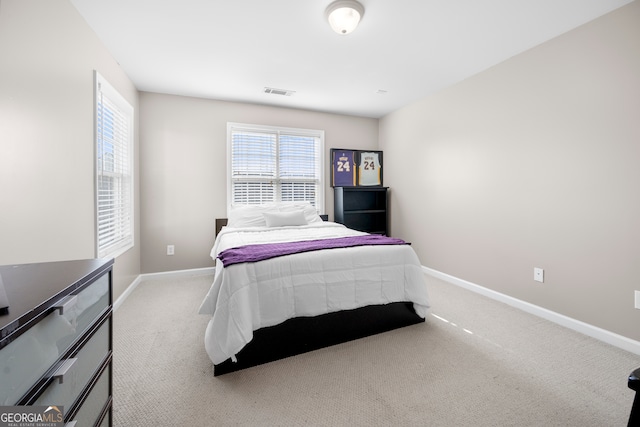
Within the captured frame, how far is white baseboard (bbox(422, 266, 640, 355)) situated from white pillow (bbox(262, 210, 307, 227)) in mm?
2096

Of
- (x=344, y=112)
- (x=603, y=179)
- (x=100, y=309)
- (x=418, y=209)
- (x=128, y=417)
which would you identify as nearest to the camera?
(x=100, y=309)

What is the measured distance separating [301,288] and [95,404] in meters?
1.17

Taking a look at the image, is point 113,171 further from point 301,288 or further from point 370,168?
point 370,168

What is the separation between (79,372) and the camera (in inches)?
35.9

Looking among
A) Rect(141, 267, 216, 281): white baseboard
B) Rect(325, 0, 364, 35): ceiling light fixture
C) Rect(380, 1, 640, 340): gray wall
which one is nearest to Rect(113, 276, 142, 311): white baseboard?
Rect(141, 267, 216, 281): white baseboard

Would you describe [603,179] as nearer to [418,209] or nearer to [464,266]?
[464,266]

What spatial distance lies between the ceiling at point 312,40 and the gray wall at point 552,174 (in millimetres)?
231

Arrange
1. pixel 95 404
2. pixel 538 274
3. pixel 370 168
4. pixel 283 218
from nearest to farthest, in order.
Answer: pixel 95 404 → pixel 538 274 → pixel 283 218 → pixel 370 168

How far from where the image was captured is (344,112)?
178 inches

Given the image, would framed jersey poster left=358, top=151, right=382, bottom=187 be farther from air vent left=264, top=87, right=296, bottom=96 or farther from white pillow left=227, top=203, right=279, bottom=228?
white pillow left=227, top=203, right=279, bottom=228

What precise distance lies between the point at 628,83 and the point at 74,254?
4187 mm

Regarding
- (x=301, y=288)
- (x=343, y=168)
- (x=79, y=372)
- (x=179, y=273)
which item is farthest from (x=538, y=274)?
(x=179, y=273)

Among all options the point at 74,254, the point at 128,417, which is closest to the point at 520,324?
the point at 128,417

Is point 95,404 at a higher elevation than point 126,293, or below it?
higher
